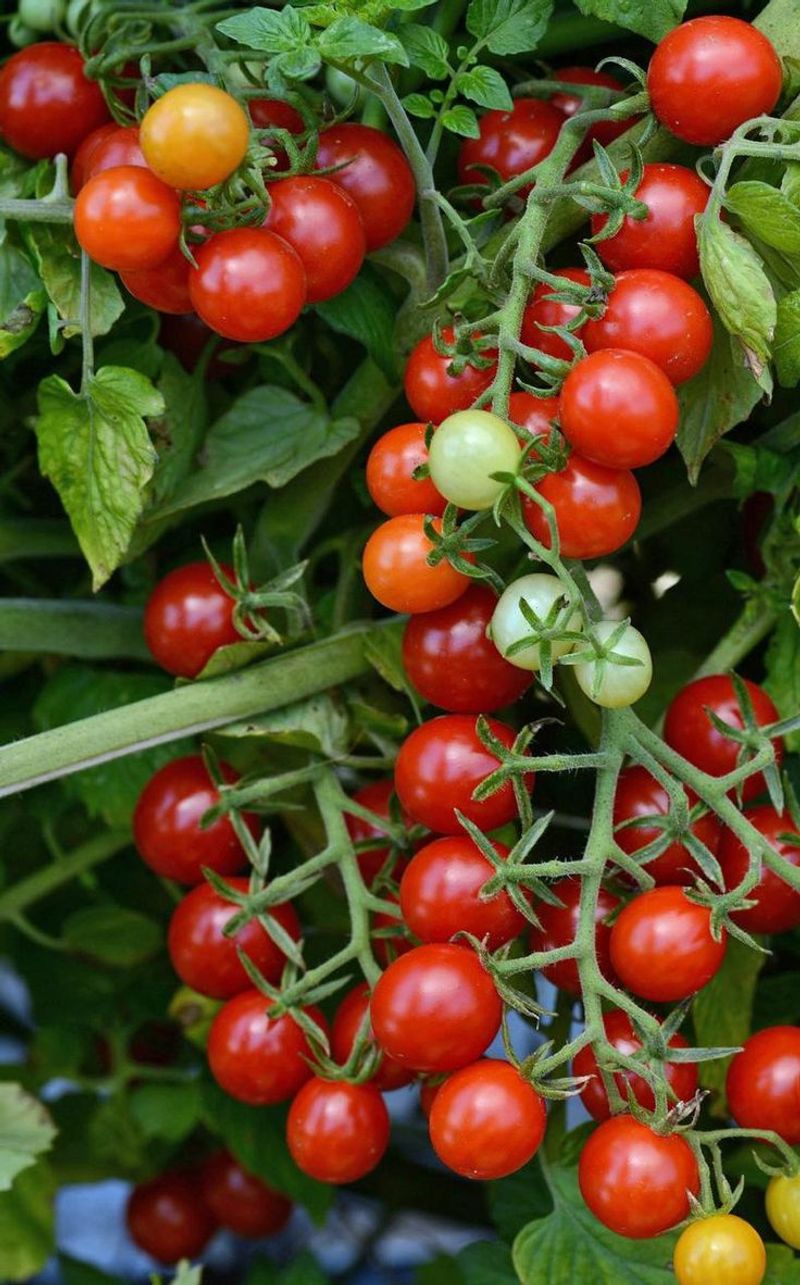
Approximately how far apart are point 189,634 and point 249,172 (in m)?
0.22

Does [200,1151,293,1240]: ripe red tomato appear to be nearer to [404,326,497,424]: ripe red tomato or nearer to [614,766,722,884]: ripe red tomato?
[614,766,722,884]: ripe red tomato

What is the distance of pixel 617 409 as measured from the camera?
470mm

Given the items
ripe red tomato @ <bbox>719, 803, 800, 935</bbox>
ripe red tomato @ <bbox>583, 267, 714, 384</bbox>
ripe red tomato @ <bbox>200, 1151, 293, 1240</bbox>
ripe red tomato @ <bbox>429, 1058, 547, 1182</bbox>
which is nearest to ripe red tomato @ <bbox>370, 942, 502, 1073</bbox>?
ripe red tomato @ <bbox>429, 1058, 547, 1182</bbox>

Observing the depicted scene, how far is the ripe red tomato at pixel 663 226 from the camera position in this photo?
1.71 ft

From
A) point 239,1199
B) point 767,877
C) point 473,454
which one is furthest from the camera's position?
point 239,1199

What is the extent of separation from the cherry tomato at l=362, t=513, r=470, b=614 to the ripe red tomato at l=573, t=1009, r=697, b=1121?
17 centimetres

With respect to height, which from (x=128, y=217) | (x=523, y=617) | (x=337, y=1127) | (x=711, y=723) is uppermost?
(x=128, y=217)

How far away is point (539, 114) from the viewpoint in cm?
62

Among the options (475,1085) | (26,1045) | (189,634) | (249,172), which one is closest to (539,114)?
→ (249,172)

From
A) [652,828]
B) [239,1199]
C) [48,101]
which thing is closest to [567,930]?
[652,828]

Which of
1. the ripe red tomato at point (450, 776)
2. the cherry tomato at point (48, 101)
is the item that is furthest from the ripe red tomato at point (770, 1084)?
the cherry tomato at point (48, 101)

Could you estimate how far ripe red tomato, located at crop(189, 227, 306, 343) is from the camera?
20.6 inches

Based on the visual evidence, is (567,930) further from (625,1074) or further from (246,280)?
(246,280)

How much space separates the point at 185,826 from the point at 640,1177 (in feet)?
0.83
